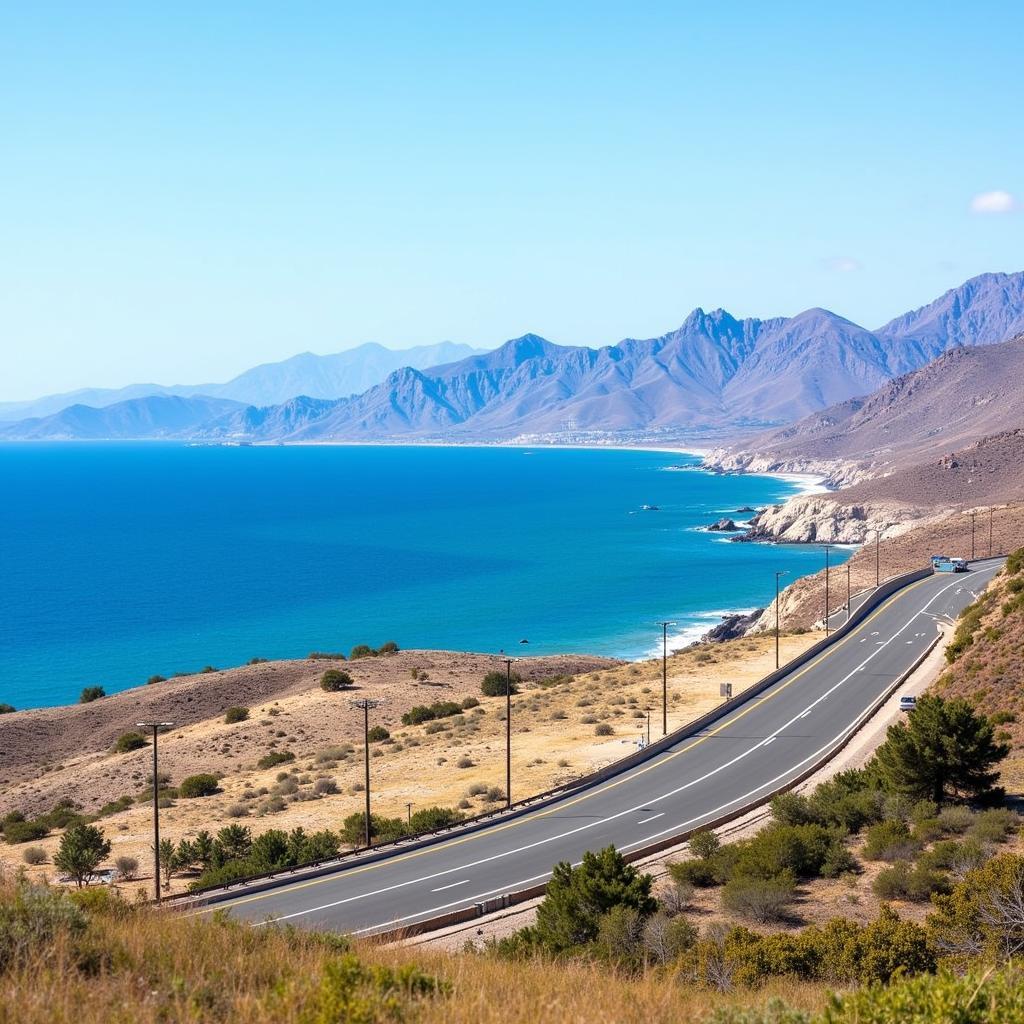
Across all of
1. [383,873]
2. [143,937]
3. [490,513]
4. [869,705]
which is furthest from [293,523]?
[143,937]

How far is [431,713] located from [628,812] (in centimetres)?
2173

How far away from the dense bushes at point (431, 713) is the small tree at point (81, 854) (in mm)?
22813

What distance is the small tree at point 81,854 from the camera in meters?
29.3

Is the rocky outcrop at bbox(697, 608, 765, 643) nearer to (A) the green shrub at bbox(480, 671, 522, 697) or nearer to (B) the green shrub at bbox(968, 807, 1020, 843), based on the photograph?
(A) the green shrub at bbox(480, 671, 522, 697)

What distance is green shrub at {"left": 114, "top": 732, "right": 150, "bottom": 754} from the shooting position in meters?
51.1

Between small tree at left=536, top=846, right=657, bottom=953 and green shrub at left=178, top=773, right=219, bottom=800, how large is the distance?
2312 centimetres

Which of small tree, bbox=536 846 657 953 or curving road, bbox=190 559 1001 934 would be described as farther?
curving road, bbox=190 559 1001 934

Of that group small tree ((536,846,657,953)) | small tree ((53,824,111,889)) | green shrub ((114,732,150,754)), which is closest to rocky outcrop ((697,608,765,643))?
green shrub ((114,732,150,754))

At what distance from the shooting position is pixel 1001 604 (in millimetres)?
48750

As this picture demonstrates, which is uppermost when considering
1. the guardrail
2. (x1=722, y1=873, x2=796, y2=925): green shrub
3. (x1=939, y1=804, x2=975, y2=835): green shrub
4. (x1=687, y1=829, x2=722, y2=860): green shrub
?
(x1=939, y1=804, x2=975, y2=835): green shrub

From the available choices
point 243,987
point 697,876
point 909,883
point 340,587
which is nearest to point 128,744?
point 697,876

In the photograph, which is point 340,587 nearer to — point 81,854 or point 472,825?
point 472,825

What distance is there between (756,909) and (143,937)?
1484cm

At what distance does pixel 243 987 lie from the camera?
25.2 feet
